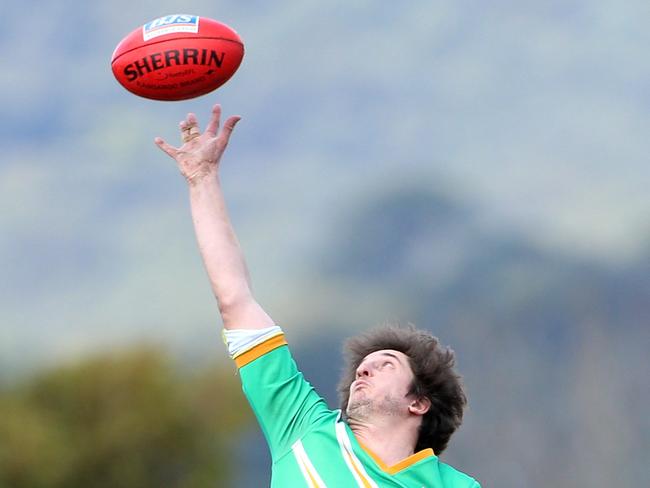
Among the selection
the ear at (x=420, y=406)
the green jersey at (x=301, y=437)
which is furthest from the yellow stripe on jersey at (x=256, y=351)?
the ear at (x=420, y=406)

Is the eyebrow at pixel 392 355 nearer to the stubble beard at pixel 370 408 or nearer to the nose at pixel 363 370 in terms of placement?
the nose at pixel 363 370

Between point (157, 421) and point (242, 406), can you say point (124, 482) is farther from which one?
point (242, 406)

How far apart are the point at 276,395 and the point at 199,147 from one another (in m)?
0.79

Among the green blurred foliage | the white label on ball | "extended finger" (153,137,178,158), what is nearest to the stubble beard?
"extended finger" (153,137,178,158)

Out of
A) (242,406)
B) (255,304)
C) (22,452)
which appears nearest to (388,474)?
(255,304)

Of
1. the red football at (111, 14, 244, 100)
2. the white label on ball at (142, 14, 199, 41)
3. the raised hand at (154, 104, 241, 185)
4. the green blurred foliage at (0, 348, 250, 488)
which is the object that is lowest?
the green blurred foliage at (0, 348, 250, 488)

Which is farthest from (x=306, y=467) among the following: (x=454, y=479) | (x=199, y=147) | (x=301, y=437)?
(x=199, y=147)

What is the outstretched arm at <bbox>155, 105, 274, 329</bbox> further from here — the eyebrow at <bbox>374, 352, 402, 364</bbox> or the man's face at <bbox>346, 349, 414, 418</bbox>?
the eyebrow at <bbox>374, 352, 402, 364</bbox>

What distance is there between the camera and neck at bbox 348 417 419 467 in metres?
2.97

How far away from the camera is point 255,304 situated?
2.96 m

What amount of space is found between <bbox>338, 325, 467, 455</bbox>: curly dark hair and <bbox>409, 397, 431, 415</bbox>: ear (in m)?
0.01

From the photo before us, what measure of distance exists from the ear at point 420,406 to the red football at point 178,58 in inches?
55.9

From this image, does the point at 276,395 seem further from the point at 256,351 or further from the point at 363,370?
the point at 363,370

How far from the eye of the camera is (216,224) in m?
3.02
